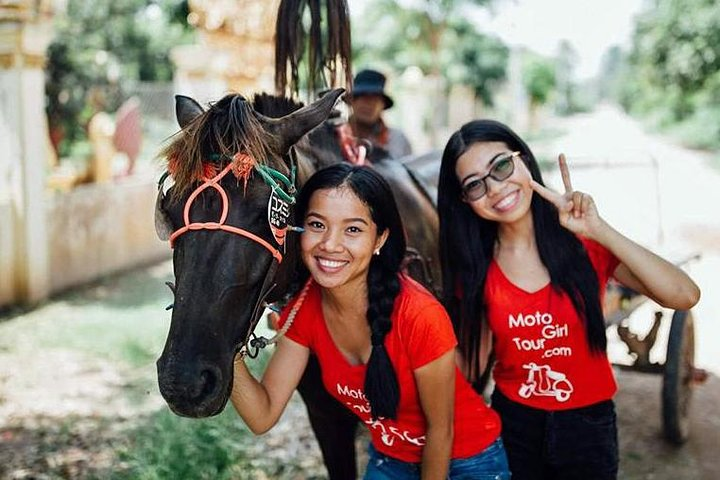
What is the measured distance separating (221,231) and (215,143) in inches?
9.7

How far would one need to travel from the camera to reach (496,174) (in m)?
2.29

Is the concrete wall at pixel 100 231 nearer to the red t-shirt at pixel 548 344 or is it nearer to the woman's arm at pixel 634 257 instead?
the red t-shirt at pixel 548 344

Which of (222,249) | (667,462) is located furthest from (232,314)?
(667,462)

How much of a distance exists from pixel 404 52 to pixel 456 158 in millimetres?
25284

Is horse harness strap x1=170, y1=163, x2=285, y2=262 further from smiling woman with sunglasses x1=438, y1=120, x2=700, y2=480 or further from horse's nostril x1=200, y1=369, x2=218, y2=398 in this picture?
smiling woman with sunglasses x1=438, y1=120, x2=700, y2=480

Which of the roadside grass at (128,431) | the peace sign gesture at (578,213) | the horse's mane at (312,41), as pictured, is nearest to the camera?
the peace sign gesture at (578,213)

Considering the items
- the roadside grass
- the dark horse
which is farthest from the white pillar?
the dark horse

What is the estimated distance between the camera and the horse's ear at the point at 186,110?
2.07 m

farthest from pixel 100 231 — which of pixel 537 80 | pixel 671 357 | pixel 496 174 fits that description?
pixel 537 80

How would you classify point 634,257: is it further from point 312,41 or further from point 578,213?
point 312,41

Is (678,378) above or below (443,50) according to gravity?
below

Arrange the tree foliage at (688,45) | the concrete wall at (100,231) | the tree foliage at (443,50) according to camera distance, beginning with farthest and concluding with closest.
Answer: the tree foliage at (443,50), the tree foliage at (688,45), the concrete wall at (100,231)

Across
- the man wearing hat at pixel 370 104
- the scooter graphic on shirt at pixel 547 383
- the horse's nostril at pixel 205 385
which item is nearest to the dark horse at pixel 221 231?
the horse's nostril at pixel 205 385

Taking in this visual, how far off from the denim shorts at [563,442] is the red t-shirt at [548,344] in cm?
4
